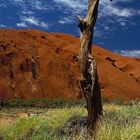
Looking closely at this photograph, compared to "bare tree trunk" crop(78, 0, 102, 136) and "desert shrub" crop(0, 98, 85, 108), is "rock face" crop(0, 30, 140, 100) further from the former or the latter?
"bare tree trunk" crop(78, 0, 102, 136)

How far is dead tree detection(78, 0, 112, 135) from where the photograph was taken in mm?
16922

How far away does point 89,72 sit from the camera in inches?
667

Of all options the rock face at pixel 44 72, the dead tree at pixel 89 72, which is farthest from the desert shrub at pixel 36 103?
the dead tree at pixel 89 72

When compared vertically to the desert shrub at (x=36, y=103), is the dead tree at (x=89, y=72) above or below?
above

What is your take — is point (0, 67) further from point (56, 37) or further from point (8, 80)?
point (56, 37)

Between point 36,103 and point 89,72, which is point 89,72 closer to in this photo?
point 89,72

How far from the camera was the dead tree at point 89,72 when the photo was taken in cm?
1692

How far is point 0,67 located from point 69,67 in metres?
9.26

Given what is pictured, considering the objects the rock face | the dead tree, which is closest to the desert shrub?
the rock face

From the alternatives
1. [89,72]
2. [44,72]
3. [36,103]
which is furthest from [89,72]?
[44,72]

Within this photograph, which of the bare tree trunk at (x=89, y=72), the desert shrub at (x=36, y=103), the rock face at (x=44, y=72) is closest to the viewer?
the bare tree trunk at (x=89, y=72)

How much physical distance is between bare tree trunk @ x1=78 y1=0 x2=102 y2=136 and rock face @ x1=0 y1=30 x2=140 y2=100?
44022 millimetres

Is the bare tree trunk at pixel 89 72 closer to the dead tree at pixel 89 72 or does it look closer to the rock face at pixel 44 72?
the dead tree at pixel 89 72

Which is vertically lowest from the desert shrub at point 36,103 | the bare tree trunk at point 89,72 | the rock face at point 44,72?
the rock face at point 44,72
